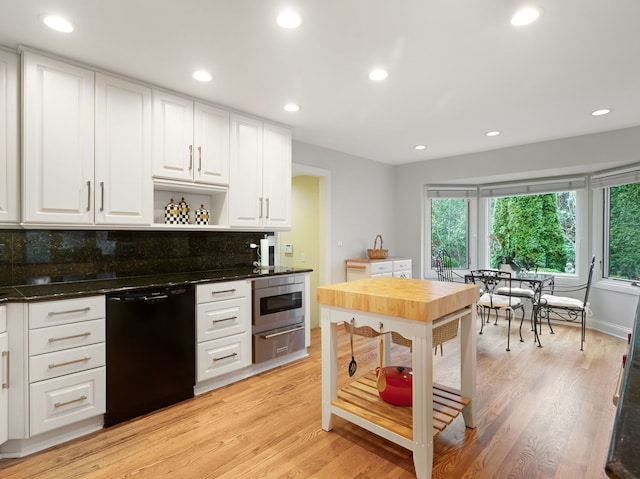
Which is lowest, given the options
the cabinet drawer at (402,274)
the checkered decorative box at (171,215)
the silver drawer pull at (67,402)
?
the silver drawer pull at (67,402)

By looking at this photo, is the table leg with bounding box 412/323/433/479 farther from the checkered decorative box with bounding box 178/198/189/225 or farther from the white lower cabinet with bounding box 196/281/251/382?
the checkered decorative box with bounding box 178/198/189/225

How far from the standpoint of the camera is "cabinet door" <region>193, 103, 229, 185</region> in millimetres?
3035

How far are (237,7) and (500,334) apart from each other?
4493 millimetres

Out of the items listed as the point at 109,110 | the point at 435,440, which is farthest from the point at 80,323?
the point at 435,440

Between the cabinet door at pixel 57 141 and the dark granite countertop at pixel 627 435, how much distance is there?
289 cm

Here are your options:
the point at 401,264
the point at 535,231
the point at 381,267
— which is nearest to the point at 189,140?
the point at 381,267

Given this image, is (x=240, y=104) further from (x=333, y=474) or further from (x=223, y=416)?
(x=333, y=474)

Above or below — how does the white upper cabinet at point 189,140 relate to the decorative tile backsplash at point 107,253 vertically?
above

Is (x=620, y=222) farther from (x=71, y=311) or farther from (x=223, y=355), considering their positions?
(x=71, y=311)

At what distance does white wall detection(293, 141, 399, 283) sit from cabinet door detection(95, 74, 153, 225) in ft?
6.47

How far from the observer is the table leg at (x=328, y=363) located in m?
2.16

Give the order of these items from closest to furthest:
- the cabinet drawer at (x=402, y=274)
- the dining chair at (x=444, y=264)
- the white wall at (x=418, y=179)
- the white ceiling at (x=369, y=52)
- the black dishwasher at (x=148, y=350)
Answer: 1. the white ceiling at (x=369, y=52)
2. the black dishwasher at (x=148, y=350)
3. the white wall at (x=418, y=179)
4. the cabinet drawer at (x=402, y=274)
5. the dining chair at (x=444, y=264)

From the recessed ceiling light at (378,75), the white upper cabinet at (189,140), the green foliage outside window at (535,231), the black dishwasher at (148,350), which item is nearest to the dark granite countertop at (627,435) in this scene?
the recessed ceiling light at (378,75)

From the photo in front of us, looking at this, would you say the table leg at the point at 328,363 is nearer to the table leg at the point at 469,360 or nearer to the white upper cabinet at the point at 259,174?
the table leg at the point at 469,360
